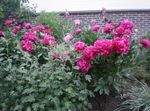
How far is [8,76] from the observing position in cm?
393

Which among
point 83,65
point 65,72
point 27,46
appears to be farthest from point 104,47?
point 27,46

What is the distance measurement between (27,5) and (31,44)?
246 inches

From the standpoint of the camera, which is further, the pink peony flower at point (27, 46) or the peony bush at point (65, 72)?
the pink peony flower at point (27, 46)

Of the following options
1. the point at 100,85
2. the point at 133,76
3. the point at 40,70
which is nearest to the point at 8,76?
the point at 40,70

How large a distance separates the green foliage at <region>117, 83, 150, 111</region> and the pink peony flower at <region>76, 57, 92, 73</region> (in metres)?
0.77

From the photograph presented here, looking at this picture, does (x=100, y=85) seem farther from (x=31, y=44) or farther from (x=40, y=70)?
(x=31, y=44)

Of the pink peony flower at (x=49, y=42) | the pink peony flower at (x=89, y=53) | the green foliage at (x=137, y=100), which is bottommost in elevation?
the green foliage at (x=137, y=100)

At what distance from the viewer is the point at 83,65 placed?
3.86 meters

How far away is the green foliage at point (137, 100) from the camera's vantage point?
4.07m

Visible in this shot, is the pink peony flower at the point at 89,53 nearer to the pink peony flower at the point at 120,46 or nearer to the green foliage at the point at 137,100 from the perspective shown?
the pink peony flower at the point at 120,46

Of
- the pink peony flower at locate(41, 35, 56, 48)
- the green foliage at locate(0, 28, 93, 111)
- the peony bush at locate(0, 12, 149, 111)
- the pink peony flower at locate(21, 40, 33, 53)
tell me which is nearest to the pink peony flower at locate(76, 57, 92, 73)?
the peony bush at locate(0, 12, 149, 111)

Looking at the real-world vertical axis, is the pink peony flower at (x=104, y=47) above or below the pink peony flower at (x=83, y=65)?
above

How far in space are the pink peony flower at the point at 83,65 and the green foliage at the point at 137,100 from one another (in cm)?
77

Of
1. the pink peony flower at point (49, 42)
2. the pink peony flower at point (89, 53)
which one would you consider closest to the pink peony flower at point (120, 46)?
the pink peony flower at point (89, 53)
